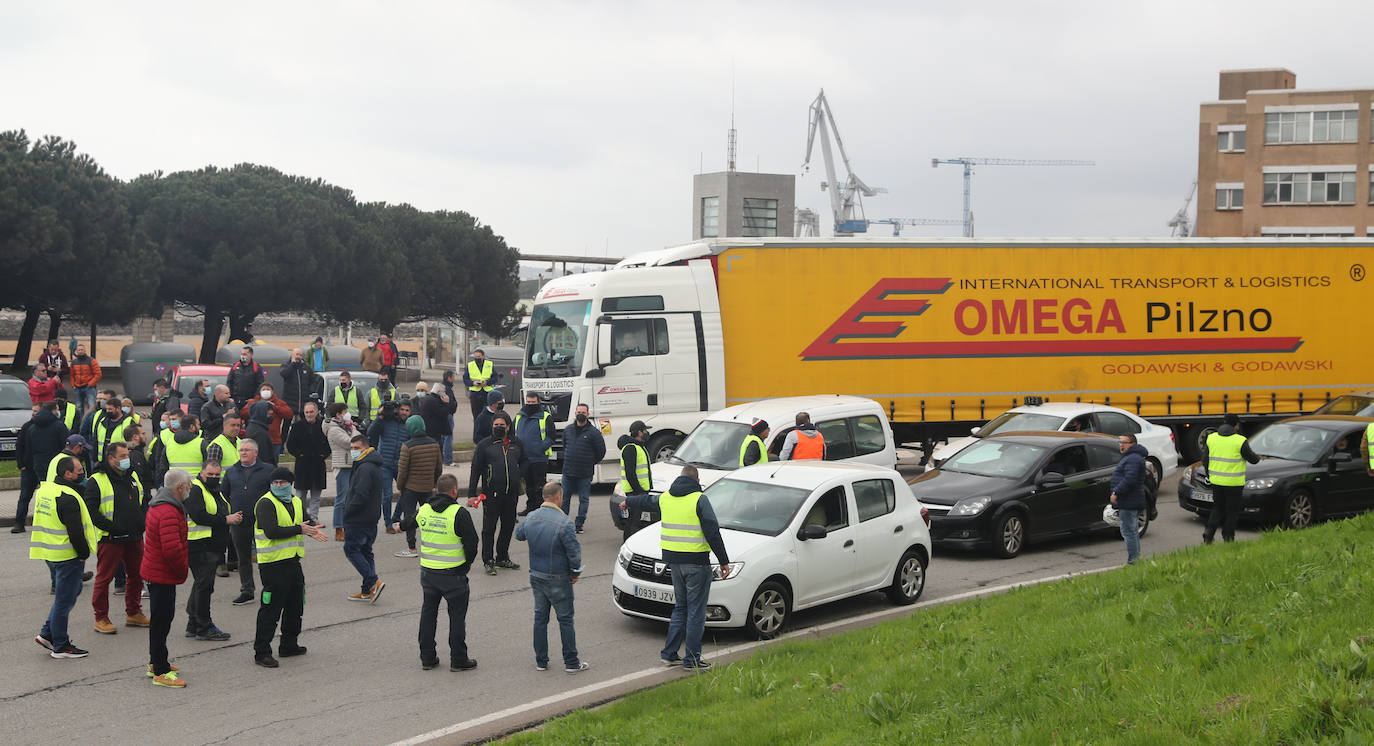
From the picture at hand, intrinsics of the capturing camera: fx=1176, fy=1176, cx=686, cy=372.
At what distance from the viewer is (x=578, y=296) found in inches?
759

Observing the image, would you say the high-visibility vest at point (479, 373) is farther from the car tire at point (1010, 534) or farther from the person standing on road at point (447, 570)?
the person standing on road at point (447, 570)

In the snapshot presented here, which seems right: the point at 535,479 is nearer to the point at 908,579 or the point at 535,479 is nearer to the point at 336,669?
the point at 908,579

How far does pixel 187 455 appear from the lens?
12.9m

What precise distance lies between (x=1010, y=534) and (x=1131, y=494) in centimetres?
168

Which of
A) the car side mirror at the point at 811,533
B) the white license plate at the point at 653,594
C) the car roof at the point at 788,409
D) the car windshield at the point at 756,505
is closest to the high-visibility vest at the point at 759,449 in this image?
the car roof at the point at 788,409

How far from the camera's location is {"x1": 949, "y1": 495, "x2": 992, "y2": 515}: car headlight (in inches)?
538

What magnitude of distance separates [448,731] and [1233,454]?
970 cm

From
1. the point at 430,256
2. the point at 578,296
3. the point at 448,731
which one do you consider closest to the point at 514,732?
the point at 448,731

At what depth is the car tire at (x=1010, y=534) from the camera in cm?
1366

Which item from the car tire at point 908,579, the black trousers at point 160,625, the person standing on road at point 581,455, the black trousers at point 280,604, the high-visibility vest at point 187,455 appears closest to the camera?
the black trousers at point 160,625

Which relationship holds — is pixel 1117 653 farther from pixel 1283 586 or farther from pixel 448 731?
pixel 448 731

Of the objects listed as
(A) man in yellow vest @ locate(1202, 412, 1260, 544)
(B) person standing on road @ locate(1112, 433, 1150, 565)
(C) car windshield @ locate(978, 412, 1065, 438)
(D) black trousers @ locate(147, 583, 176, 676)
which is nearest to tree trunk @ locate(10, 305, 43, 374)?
(C) car windshield @ locate(978, 412, 1065, 438)

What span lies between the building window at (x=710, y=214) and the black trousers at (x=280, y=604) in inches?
3189

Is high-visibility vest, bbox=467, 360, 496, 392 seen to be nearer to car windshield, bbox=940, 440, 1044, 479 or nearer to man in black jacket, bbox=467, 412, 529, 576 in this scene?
man in black jacket, bbox=467, 412, 529, 576
